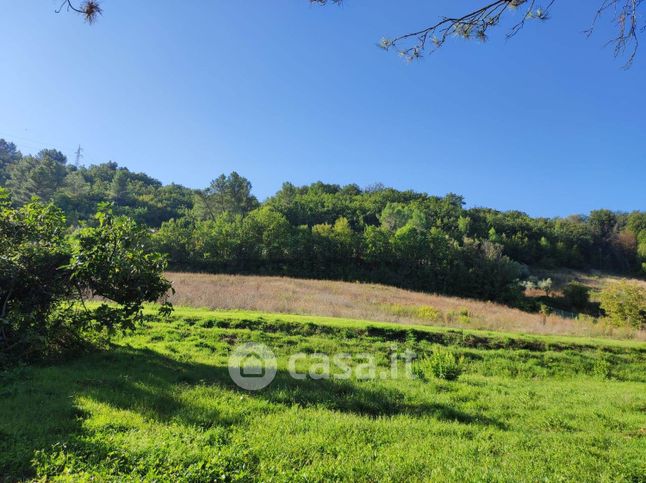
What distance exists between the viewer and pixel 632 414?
7066mm

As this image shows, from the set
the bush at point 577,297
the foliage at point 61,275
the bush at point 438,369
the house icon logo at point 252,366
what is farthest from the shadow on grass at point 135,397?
the bush at point 577,297

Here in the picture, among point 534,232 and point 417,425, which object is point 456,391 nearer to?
point 417,425

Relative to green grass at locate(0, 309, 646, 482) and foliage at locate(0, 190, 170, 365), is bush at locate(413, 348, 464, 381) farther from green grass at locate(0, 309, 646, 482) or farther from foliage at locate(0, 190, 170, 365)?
foliage at locate(0, 190, 170, 365)

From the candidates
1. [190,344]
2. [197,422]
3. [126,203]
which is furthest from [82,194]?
[197,422]

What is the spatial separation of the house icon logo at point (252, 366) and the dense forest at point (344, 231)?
4864 mm

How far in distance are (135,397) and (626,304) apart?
3074 cm

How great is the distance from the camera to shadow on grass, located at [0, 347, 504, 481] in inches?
172

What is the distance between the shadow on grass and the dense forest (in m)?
4.53

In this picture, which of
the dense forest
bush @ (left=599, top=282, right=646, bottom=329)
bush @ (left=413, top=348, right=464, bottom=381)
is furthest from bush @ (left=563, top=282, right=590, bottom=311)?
bush @ (left=413, top=348, right=464, bottom=381)

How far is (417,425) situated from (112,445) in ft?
13.4

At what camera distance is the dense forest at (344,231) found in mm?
47625

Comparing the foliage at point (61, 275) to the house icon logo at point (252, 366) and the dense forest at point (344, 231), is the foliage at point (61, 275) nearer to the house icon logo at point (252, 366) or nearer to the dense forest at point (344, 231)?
the dense forest at point (344, 231)

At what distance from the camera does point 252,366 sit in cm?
853

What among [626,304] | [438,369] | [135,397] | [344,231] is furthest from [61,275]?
[344,231]
